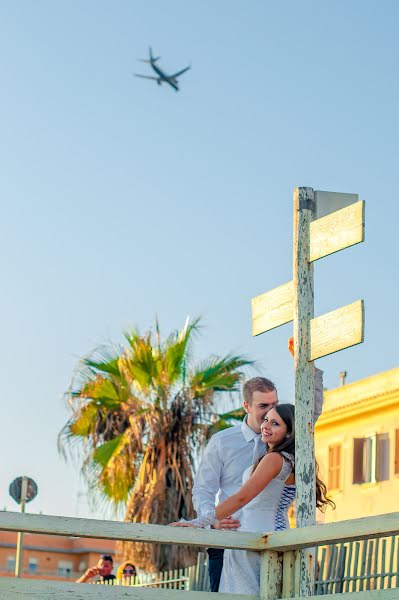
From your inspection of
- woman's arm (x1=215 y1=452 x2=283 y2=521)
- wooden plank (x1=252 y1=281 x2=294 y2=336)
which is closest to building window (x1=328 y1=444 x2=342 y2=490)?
wooden plank (x1=252 y1=281 x2=294 y2=336)

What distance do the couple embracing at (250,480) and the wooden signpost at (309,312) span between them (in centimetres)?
14

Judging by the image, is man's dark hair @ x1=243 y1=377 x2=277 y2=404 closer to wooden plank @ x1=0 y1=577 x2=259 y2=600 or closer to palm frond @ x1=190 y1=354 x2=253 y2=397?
wooden plank @ x1=0 y1=577 x2=259 y2=600

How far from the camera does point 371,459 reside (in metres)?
39.2

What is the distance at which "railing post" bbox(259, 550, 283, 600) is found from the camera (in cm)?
658

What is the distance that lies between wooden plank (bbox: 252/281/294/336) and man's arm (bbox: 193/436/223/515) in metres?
0.66

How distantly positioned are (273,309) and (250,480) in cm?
113

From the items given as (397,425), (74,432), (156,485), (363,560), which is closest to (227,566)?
(363,560)

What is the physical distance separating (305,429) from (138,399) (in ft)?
60.7

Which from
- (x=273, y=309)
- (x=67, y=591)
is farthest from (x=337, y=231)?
(x=67, y=591)

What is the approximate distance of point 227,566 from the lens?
6984 millimetres

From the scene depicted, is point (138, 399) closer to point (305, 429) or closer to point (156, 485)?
Answer: point (156, 485)

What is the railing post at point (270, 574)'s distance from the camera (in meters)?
6.58

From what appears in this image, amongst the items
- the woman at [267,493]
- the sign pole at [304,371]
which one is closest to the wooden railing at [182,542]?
the sign pole at [304,371]

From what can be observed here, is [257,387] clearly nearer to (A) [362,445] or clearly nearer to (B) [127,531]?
(B) [127,531]
